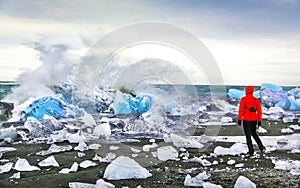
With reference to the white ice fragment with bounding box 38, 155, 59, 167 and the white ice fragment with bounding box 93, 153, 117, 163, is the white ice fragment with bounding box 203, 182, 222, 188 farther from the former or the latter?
the white ice fragment with bounding box 38, 155, 59, 167

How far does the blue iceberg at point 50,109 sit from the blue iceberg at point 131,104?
1600 mm

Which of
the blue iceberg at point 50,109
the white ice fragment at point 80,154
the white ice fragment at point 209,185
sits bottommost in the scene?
the white ice fragment at point 209,185

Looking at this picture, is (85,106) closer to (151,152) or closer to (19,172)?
(151,152)

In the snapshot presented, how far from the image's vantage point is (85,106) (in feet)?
45.9

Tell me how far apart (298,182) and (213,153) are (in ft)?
7.95

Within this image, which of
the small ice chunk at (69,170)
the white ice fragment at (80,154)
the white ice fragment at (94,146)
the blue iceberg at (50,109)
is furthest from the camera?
the blue iceberg at (50,109)

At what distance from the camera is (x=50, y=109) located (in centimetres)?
1280

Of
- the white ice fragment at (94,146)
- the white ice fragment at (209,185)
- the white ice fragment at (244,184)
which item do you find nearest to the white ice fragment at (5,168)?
the white ice fragment at (94,146)

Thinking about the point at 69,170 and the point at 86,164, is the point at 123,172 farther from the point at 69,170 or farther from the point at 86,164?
the point at 86,164

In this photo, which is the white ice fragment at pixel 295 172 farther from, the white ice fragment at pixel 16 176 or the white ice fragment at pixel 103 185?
the white ice fragment at pixel 16 176

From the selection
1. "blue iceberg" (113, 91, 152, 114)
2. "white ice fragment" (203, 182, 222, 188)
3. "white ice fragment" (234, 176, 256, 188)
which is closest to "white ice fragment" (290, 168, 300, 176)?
"white ice fragment" (234, 176, 256, 188)

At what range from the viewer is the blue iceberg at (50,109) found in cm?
1258

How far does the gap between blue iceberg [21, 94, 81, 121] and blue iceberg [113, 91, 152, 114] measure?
5.25 feet

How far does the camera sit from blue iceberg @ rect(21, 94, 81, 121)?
41.3 ft
